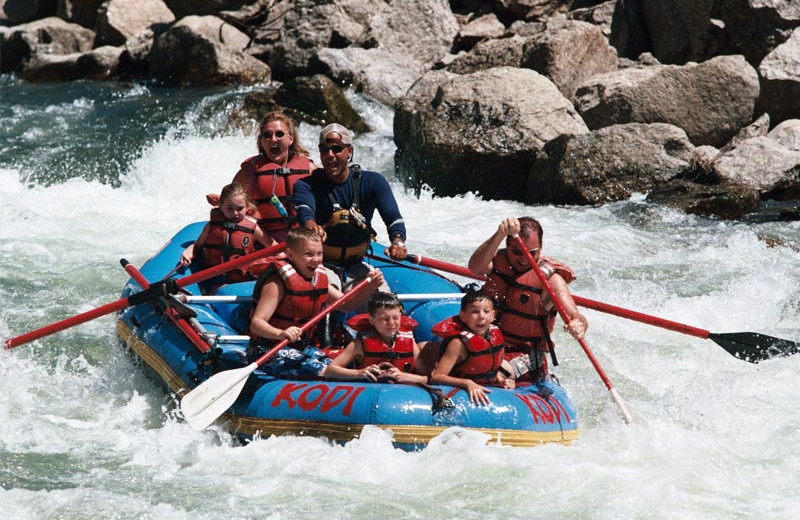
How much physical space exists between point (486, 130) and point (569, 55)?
2316 mm

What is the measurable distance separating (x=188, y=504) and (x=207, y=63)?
10.9 meters

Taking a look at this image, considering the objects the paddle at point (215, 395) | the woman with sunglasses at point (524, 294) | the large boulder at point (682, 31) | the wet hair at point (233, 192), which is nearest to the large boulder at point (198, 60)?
the large boulder at point (682, 31)

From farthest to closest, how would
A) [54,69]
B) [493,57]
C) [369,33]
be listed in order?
[54,69] → [369,33] → [493,57]

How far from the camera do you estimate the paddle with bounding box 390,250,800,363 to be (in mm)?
5324

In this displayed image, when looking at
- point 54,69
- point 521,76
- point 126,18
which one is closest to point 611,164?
point 521,76

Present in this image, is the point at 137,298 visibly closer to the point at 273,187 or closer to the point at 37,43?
the point at 273,187

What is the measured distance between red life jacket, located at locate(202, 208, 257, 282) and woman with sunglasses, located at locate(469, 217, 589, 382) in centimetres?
152

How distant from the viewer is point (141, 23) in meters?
17.3

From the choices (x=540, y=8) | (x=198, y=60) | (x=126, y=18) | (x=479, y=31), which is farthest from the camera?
(x=126, y=18)

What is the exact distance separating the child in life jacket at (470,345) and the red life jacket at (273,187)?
183cm

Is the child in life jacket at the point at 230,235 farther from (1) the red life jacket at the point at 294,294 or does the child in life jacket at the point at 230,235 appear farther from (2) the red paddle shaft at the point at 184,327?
(1) the red life jacket at the point at 294,294

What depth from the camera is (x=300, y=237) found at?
17.0ft

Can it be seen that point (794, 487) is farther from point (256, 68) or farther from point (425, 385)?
point (256, 68)

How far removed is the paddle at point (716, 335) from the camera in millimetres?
5324
